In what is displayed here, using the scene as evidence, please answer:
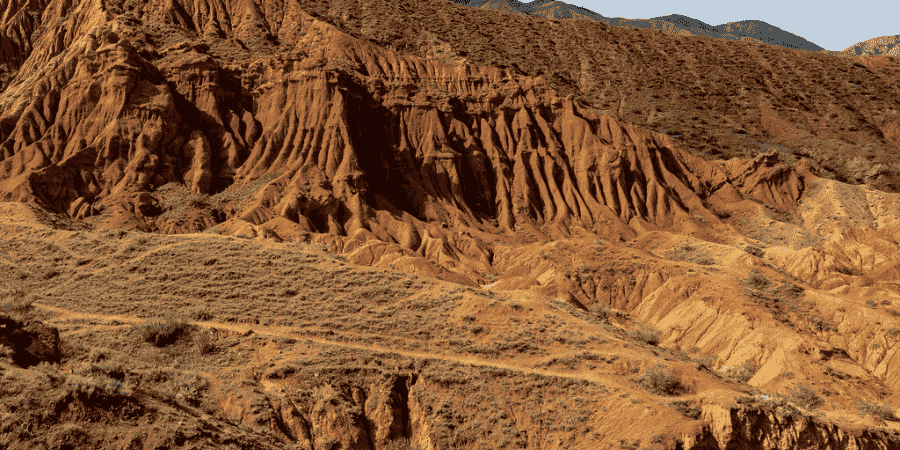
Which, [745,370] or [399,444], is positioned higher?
[399,444]

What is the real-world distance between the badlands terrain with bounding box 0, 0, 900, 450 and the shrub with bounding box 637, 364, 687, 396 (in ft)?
0.25

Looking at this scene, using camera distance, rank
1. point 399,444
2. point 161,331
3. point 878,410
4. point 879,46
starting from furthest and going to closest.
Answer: point 879,46
point 878,410
point 161,331
point 399,444

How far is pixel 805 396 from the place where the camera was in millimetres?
28562

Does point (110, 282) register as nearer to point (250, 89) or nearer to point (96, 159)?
point (96, 159)

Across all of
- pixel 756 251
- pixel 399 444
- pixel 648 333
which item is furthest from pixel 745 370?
pixel 756 251

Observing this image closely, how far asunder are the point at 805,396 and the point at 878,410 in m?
2.58

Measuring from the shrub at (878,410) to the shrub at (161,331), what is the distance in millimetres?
25604

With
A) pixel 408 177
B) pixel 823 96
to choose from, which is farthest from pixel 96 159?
pixel 823 96

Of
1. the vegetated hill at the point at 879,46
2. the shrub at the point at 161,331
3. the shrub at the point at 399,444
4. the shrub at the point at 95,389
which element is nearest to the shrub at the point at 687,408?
the shrub at the point at 399,444

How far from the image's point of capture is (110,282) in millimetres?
28547

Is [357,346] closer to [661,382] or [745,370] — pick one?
[661,382]

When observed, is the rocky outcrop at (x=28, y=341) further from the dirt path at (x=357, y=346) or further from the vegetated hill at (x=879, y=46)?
the vegetated hill at (x=879, y=46)

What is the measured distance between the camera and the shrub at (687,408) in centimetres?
1969

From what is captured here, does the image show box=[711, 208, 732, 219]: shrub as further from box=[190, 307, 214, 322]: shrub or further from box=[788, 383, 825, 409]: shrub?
box=[190, 307, 214, 322]: shrub
